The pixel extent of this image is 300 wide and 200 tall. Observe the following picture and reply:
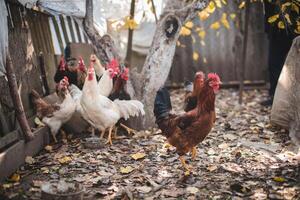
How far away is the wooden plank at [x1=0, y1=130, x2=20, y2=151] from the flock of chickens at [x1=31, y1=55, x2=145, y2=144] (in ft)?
2.56

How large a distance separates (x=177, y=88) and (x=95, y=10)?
421 cm

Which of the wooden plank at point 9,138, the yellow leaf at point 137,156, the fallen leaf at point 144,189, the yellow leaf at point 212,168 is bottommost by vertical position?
the fallen leaf at point 144,189

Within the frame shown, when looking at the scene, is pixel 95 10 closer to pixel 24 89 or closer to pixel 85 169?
pixel 24 89

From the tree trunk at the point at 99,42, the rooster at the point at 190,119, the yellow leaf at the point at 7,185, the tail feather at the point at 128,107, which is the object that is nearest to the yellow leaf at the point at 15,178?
the yellow leaf at the point at 7,185

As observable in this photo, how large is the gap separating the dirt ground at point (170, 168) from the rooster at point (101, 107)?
42 centimetres

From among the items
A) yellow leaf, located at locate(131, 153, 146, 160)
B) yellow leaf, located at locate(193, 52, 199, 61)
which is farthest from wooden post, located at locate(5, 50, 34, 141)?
yellow leaf, located at locate(193, 52, 199, 61)

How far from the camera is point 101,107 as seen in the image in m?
5.56

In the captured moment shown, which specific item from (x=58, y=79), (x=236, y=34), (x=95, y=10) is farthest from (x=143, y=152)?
(x=236, y=34)

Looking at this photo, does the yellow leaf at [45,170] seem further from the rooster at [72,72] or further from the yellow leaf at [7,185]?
the rooster at [72,72]

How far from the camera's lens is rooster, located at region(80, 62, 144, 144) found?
551cm

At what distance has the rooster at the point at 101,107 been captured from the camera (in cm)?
551

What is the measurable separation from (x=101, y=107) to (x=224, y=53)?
588cm

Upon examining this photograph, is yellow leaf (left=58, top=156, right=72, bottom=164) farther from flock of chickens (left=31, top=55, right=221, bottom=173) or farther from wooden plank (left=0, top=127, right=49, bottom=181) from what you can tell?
flock of chickens (left=31, top=55, right=221, bottom=173)

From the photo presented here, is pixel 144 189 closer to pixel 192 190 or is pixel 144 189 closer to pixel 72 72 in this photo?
pixel 192 190
